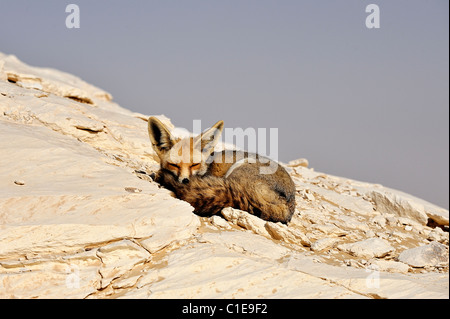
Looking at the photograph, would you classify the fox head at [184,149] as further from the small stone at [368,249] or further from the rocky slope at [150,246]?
the small stone at [368,249]

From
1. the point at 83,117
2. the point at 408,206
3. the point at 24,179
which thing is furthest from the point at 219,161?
the point at 408,206

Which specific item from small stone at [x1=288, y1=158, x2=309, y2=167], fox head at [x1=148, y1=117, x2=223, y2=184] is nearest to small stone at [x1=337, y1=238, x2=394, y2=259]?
fox head at [x1=148, y1=117, x2=223, y2=184]

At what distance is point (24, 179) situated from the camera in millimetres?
4688

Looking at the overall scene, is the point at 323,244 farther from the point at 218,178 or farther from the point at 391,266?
the point at 218,178

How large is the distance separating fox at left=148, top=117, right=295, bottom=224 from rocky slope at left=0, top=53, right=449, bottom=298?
254 millimetres

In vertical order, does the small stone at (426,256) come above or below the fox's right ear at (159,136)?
below

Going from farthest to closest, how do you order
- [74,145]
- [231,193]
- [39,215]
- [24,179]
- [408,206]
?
[408,206] < [74,145] < [231,193] < [24,179] < [39,215]

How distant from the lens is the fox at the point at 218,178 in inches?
202

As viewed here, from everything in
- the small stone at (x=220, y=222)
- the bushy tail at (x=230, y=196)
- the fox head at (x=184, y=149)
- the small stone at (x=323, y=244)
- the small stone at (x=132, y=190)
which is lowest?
the small stone at (x=323, y=244)

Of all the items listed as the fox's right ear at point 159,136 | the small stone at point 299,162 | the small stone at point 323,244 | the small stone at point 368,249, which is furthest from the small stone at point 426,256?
the small stone at point 299,162

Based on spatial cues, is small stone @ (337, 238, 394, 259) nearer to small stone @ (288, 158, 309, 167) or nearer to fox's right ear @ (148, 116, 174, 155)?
fox's right ear @ (148, 116, 174, 155)

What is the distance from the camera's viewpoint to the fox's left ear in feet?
19.8

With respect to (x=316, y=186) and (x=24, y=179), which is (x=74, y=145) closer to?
(x=24, y=179)
